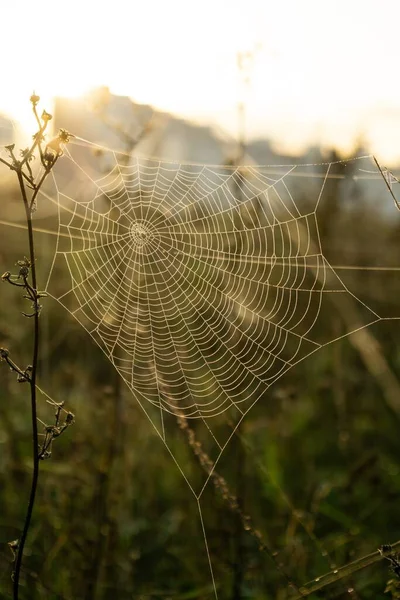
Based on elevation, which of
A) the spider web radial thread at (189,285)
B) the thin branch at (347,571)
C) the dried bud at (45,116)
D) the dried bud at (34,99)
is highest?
the spider web radial thread at (189,285)

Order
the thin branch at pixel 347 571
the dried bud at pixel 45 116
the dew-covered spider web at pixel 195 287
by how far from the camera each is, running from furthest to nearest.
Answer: the dew-covered spider web at pixel 195 287 < the thin branch at pixel 347 571 < the dried bud at pixel 45 116

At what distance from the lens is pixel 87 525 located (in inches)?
117

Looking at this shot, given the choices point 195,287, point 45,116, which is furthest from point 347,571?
point 195,287

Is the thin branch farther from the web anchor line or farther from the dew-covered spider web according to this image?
the web anchor line

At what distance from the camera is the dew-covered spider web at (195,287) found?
122 inches

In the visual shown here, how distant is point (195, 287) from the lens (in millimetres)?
3900

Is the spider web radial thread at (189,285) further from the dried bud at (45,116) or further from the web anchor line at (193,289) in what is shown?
the dried bud at (45,116)

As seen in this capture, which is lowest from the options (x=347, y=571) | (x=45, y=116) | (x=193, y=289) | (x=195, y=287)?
(x=347, y=571)

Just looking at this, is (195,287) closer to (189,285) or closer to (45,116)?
(189,285)

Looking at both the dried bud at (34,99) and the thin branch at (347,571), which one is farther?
the thin branch at (347,571)

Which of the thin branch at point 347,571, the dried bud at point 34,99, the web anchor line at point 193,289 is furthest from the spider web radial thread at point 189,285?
the dried bud at point 34,99

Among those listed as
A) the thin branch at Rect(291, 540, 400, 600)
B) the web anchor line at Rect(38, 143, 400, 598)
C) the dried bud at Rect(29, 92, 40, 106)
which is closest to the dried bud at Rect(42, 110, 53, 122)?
the dried bud at Rect(29, 92, 40, 106)

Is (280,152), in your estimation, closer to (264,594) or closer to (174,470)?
(174,470)

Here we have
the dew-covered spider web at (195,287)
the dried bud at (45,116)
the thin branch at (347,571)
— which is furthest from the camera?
the dew-covered spider web at (195,287)
